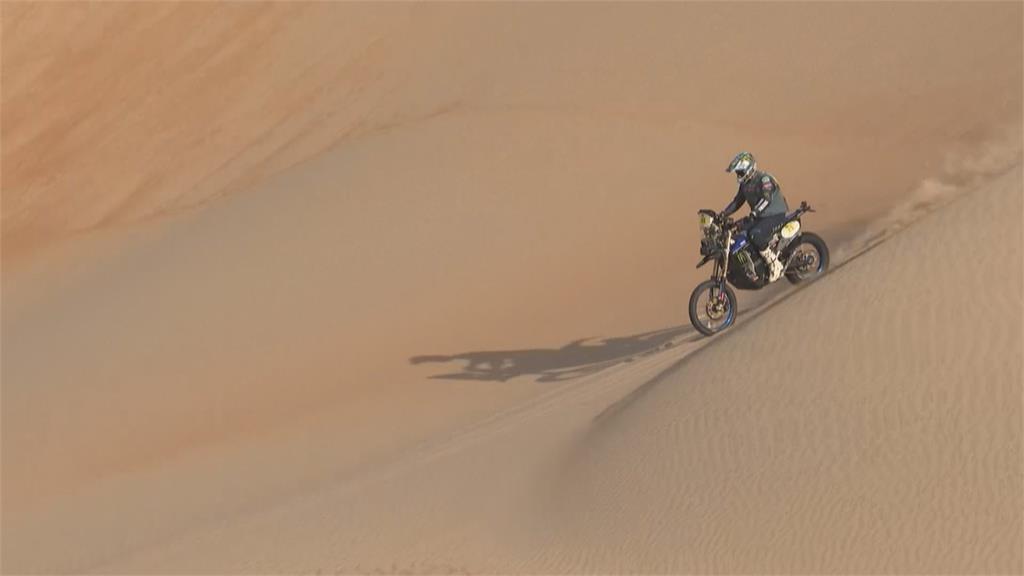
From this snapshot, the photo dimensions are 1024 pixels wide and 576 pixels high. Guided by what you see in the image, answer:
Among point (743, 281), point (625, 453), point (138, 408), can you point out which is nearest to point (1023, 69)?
point (743, 281)

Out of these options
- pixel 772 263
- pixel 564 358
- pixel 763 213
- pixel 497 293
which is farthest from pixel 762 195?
pixel 497 293

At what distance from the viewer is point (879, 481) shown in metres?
7.21

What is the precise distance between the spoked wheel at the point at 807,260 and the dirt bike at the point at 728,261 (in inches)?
1.1

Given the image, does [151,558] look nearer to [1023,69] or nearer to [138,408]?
[138,408]

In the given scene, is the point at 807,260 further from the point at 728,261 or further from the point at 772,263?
the point at 728,261

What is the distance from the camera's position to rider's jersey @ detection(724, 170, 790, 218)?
1097cm

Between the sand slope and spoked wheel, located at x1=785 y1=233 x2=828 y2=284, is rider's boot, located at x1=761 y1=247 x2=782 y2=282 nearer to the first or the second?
spoked wheel, located at x1=785 y1=233 x2=828 y2=284

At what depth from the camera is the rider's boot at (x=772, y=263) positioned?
10992 mm

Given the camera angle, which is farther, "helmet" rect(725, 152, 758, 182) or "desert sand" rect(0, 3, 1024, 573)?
"helmet" rect(725, 152, 758, 182)

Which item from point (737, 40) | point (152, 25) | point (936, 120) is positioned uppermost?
point (152, 25)

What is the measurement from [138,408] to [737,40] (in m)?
8.55

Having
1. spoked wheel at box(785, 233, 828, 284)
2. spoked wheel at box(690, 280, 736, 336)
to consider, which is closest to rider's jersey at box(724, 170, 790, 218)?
spoked wheel at box(785, 233, 828, 284)

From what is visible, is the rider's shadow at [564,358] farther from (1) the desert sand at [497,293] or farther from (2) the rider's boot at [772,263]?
(2) the rider's boot at [772,263]

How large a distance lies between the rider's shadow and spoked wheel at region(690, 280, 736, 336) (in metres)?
0.82
